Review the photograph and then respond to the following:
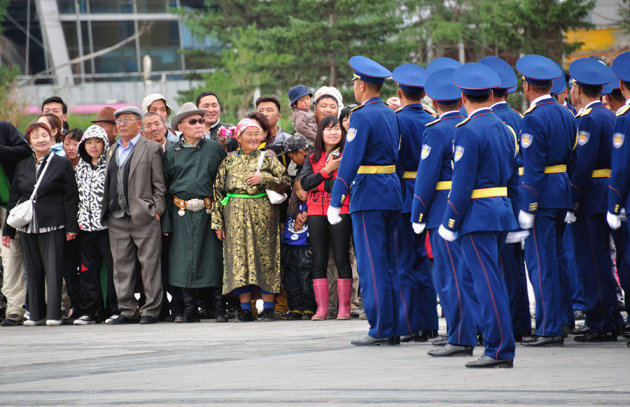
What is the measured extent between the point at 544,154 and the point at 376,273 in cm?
159

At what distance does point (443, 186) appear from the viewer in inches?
312

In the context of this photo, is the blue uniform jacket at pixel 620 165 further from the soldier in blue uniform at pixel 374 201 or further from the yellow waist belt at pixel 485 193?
the soldier in blue uniform at pixel 374 201

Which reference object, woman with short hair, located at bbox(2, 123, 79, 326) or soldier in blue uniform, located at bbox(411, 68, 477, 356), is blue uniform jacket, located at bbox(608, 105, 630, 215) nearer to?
soldier in blue uniform, located at bbox(411, 68, 477, 356)

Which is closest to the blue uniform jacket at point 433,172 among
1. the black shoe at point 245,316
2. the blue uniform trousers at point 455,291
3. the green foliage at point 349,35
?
the blue uniform trousers at point 455,291

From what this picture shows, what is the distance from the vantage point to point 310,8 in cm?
3575

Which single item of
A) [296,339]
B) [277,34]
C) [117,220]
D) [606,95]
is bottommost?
[296,339]

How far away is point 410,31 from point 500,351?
105 feet

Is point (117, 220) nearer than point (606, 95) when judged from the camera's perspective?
No

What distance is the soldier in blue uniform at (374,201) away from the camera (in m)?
8.48

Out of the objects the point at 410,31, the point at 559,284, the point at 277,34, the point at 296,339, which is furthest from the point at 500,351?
the point at 410,31

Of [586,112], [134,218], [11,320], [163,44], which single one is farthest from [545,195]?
[163,44]

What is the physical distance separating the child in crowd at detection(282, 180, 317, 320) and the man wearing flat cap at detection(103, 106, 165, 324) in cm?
134

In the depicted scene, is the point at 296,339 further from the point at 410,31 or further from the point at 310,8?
the point at 410,31

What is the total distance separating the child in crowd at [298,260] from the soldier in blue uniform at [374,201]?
2.60 meters
